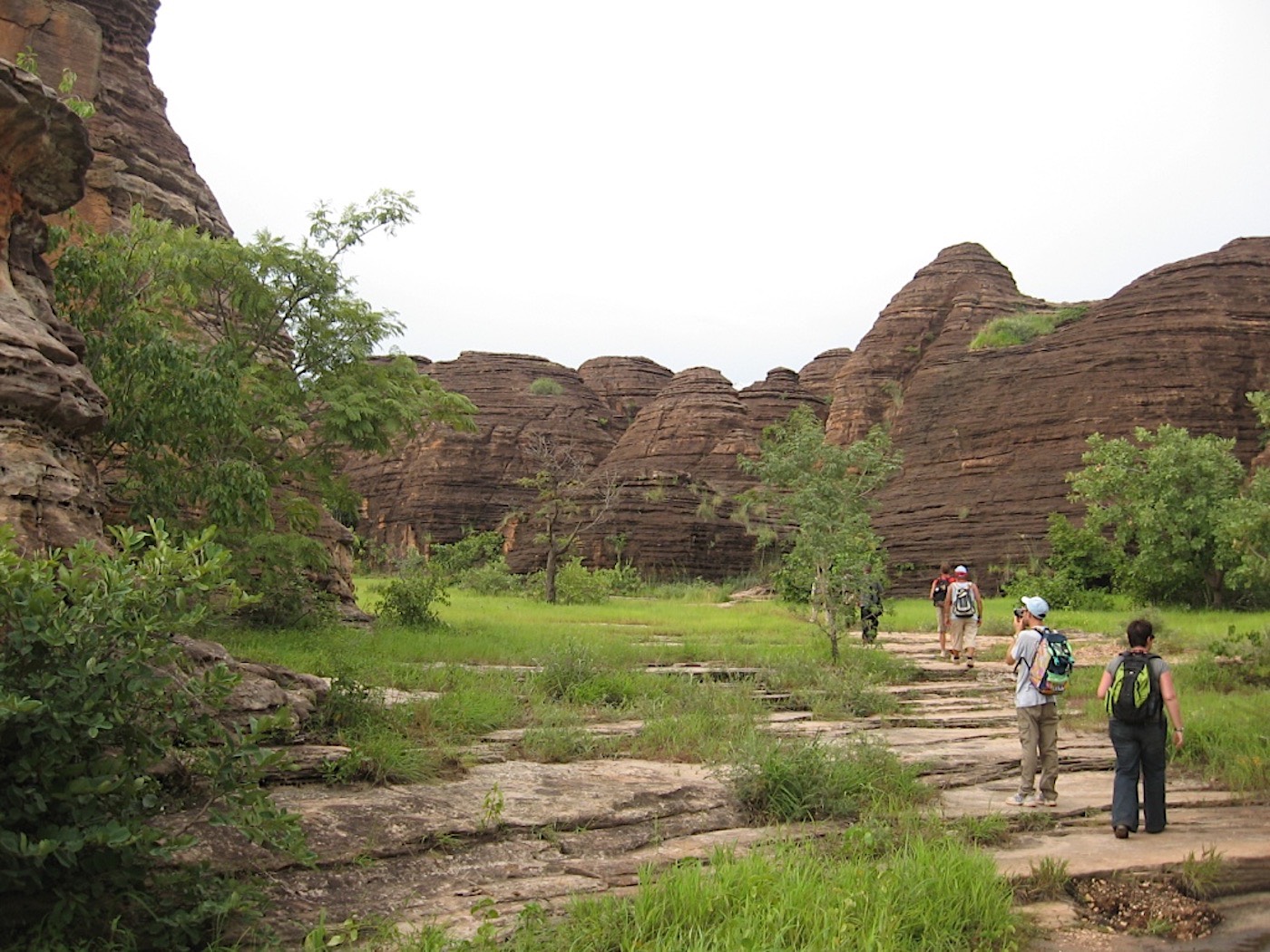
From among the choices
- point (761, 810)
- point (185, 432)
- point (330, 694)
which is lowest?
point (761, 810)

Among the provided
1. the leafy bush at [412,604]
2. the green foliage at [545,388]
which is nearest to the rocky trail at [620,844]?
the leafy bush at [412,604]

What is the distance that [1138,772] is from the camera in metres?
6.58

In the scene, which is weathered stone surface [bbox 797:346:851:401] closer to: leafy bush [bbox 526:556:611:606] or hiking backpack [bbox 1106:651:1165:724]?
leafy bush [bbox 526:556:611:606]

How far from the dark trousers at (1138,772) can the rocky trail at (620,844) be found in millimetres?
128

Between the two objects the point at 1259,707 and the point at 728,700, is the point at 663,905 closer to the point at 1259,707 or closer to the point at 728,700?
the point at 728,700

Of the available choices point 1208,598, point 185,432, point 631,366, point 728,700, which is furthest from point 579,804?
point 631,366

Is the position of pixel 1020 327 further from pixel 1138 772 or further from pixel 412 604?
pixel 1138 772

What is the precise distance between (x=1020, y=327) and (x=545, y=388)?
3430 centimetres

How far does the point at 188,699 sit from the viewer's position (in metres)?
4.60

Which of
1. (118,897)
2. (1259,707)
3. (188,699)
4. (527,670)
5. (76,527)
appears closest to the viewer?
(118,897)

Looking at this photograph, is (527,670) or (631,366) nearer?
(527,670)

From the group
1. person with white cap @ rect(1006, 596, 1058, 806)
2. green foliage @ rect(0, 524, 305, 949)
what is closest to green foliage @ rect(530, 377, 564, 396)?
person with white cap @ rect(1006, 596, 1058, 806)

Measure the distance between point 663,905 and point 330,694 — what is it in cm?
370

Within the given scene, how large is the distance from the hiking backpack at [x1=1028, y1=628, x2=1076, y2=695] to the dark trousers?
569 millimetres
